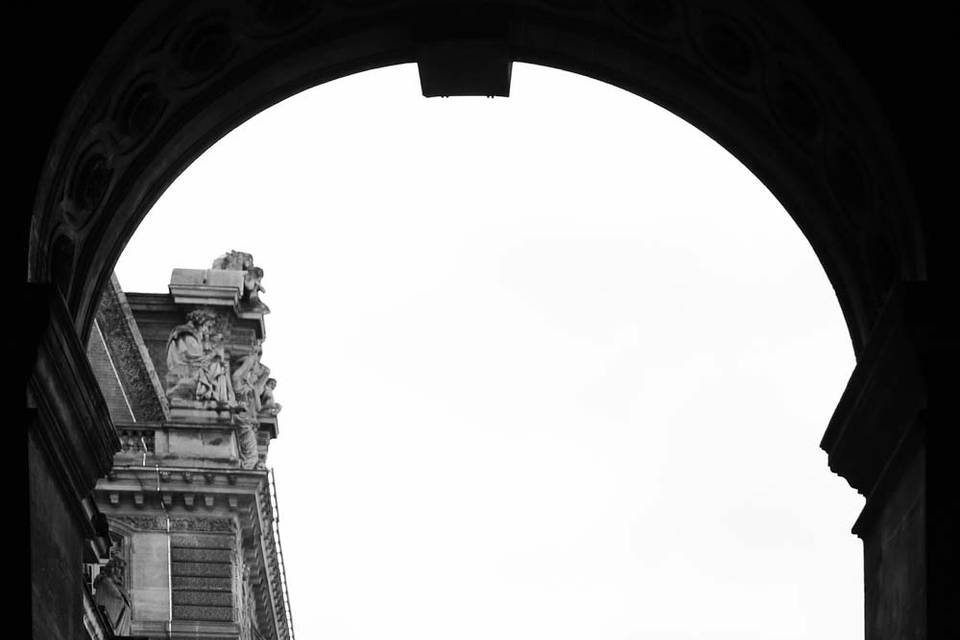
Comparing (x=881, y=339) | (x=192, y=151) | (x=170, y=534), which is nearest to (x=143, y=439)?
(x=170, y=534)

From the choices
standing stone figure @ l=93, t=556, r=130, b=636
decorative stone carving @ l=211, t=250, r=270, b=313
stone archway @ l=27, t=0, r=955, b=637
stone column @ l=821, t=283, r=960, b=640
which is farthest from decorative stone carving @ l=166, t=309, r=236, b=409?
stone column @ l=821, t=283, r=960, b=640

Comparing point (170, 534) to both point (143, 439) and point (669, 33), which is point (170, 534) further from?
point (669, 33)

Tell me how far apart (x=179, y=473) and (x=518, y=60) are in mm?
41371

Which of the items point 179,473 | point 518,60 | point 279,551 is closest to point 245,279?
point 179,473

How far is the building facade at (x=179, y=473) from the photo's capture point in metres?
60.3

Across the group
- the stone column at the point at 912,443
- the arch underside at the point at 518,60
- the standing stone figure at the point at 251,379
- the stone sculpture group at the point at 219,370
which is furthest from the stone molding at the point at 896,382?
the standing stone figure at the point at 251,379

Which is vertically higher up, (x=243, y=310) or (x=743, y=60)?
(x=243, y=310)

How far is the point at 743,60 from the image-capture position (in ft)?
61.6

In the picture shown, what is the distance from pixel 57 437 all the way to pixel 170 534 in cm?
4388

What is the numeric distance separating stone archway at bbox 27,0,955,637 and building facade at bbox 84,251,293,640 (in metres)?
39.6

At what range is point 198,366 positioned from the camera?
63.2 m

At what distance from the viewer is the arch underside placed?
697 inches

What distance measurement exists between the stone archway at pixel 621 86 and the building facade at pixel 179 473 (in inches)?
1558

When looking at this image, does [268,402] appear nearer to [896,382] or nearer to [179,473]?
[179,473]
